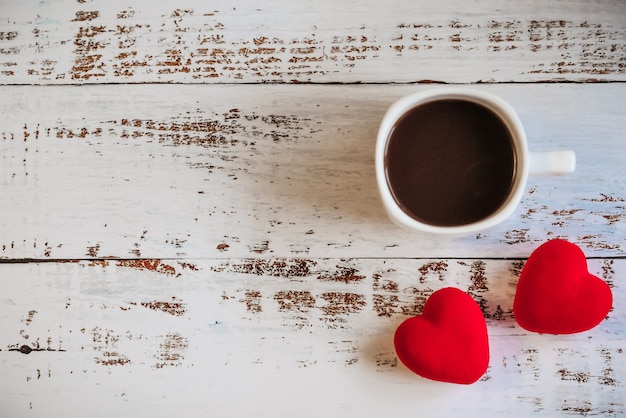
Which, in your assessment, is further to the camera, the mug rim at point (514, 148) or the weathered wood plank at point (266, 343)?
the weathered wood plank at point (266, 343)

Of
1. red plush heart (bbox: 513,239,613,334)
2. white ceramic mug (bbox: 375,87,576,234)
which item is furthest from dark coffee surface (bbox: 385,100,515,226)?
red plush heart (bbox: 513,239,613,334)

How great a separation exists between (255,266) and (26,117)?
353mm

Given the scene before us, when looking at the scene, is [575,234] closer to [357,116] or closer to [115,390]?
[357,116]

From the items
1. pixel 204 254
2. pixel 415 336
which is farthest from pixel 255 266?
pixel 415 336

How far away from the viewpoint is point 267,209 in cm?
74

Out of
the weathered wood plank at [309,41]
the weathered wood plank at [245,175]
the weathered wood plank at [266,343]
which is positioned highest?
the weathered wood plank at [309,41]

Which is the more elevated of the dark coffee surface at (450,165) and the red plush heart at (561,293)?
the dark coffee surface at (450,165)

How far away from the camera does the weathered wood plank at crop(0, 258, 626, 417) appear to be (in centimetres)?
73

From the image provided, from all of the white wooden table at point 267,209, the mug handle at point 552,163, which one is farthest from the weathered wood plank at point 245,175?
the mug handle at point 552,163

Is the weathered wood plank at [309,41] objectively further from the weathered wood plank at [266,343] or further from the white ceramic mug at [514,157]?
the weathered wood plank at [266,343]

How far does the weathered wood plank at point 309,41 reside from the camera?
0.73 m

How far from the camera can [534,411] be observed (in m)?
0.73

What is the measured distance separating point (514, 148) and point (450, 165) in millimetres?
70

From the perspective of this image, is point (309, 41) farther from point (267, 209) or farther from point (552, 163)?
point (552, 163)
